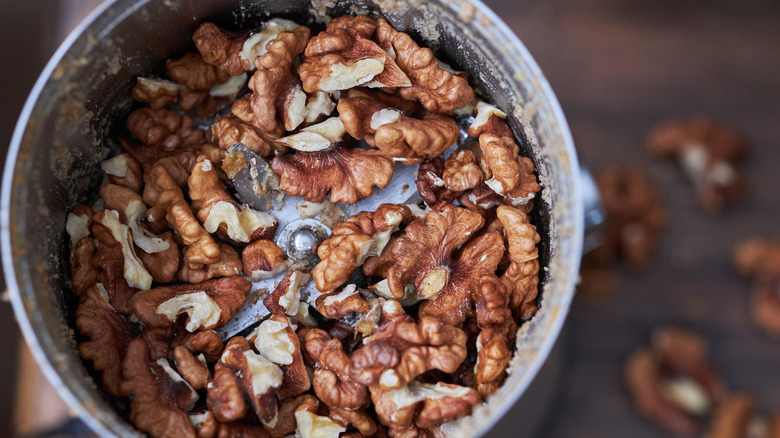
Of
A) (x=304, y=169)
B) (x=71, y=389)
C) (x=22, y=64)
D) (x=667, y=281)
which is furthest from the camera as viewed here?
(x=667, y=281)

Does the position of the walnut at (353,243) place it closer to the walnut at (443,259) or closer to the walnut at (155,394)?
the walnut at (443,259)

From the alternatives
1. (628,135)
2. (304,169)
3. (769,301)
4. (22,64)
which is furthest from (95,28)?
(769,301)

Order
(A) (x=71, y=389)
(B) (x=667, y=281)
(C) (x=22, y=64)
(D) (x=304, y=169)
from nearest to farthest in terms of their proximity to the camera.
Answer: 1. (A) (x=71, y=389)
2. (D) (x=304, y=169)
3. (C) (x=22, y=64)
4. (B) (x=667, y=281)

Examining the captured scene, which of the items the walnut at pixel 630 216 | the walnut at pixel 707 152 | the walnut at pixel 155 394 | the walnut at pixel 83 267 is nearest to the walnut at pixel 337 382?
the walnut at pixel 155 394

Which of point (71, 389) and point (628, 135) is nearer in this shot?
point (71, 389)

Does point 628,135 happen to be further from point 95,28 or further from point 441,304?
point 95,28

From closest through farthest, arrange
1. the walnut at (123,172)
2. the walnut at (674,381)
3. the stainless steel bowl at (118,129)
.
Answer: the stainless steel bowl at (118,129), the walnut at (123,172), the walnut at (674,381)

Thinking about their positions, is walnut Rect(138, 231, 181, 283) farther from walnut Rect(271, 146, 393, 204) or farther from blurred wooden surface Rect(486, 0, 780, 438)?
blurred wooden surface Rect(486, 0, 780, 438)
